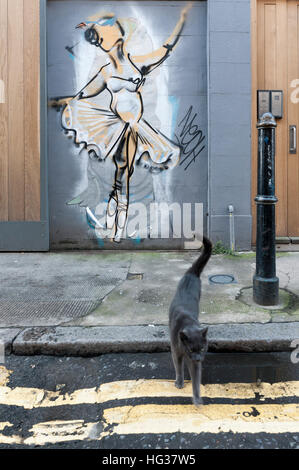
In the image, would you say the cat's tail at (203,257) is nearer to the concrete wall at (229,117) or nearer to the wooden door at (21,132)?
the concrete wall at (229,117)

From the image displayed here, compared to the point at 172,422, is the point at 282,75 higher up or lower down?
higher up

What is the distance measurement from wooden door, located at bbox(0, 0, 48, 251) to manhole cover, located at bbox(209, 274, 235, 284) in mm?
3124

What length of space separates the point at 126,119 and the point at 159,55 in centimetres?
127

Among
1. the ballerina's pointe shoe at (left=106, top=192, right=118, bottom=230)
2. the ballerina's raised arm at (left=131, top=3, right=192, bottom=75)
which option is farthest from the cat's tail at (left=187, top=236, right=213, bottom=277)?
the ballerina's raised arm at (left=131, top=3, right=192, bottom=75)

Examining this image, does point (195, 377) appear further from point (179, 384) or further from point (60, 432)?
point (60, 432)

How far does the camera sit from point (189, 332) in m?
1.98

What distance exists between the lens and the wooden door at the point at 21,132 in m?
6.00

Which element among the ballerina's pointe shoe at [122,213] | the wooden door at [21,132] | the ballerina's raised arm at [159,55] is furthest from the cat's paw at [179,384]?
the ballerina's raised arm at [159,55]

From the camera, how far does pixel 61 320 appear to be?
328 centimetres

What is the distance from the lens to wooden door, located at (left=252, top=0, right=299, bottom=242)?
6.34 m

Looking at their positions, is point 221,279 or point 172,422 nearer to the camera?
point 172,422

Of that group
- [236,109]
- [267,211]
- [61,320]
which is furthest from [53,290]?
[236,109]
